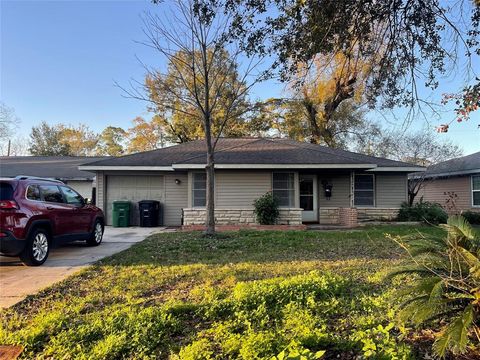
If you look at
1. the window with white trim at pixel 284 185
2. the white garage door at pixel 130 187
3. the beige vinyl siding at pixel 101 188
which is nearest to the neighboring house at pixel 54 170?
the beige vinyl siding at pixel 101 188

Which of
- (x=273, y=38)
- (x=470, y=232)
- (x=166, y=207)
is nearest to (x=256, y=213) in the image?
(x=166, y=207)

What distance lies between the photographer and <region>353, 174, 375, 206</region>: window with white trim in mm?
14781

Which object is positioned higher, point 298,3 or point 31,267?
point 298,3

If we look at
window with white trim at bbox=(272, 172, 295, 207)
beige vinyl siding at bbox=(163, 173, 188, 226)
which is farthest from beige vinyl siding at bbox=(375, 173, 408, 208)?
beige vinyl siding at bbox=(163, 173, 188, 226)

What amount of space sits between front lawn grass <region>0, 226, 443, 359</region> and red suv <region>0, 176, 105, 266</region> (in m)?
1.23

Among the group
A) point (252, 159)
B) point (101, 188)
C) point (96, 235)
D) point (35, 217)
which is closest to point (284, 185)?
point (252, 159)

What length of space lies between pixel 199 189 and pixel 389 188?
800cm

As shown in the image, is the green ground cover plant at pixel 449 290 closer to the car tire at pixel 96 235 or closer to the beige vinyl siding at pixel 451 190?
the car tire at pixel 96 235

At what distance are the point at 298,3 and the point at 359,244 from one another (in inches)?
229

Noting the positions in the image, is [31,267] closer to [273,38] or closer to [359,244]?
[273,38]

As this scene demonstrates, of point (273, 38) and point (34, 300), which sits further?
point (273, 38)

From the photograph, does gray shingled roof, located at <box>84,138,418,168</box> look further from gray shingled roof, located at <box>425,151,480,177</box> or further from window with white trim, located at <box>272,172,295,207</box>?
gray shingled roof, located at <box>425,151,480,177</box>

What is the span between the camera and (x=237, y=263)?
641 cm

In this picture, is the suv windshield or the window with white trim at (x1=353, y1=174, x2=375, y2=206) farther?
the window with white trim at (x1=353, y1=174, x2=375, y2=206)
